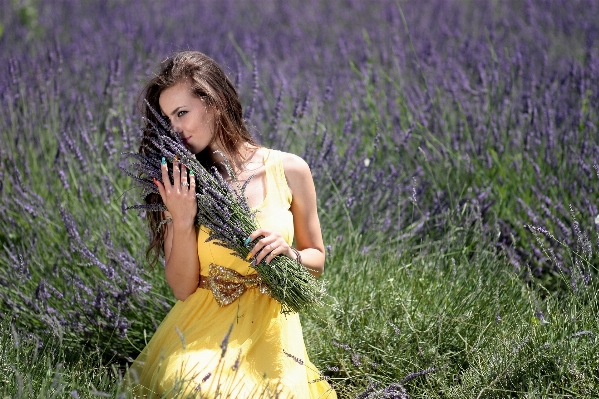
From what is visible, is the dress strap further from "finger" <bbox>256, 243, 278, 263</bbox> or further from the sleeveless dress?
Answer: "finger" <bbox>256, 243, 278, 263</bbox>

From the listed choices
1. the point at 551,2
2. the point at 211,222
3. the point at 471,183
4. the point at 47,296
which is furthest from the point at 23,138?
A: the point at 551,2

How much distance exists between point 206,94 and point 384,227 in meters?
1.20

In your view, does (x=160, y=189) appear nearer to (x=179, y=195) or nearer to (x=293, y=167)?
(x=179, y=195)

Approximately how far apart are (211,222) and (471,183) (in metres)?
1.51

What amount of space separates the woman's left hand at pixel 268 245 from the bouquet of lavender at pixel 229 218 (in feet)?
0.10

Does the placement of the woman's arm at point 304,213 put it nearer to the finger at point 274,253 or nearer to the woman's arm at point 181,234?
the finger at point 274,253

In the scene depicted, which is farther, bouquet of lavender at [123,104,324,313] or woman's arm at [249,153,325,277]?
woman's arm at [249,153,325,277]

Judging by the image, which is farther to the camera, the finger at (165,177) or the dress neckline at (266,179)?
the dress neckline at (266,179)

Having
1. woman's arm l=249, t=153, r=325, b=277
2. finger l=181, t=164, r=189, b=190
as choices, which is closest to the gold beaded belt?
woman's arm l=249, t=153, r=325, b=277

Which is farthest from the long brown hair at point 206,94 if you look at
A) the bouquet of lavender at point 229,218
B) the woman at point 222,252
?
the bouquet of lavender at point 229,218

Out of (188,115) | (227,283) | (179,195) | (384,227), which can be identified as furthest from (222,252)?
(384,227)

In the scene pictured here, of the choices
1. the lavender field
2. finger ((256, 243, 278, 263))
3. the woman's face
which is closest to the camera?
finger ((256, 243, 278, 263))

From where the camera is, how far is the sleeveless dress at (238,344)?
196cm

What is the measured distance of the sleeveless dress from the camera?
1959 millimetres
